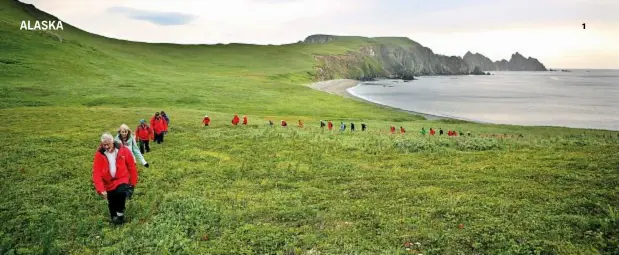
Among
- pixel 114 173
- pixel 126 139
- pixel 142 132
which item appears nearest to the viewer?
pixel 114 173

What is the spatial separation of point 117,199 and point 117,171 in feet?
3.97

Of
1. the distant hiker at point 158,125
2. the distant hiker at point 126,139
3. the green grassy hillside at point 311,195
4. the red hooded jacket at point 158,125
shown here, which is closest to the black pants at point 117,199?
the green grassy hillside at point 311,195

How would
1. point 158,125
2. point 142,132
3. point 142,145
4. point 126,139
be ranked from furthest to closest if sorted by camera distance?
1. point 158,125
2. point 142,145
3. point 142,132
4. point 126,139

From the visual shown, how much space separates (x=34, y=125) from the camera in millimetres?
37875

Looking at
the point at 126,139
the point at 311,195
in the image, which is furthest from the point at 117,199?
the point at 311,195

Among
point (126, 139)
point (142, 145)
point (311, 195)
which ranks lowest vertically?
point (311, 195)

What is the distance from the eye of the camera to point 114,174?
44.9ft

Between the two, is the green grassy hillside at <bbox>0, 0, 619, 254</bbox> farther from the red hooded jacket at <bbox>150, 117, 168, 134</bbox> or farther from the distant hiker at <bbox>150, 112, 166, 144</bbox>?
the red hooded jacket at <bbox>150, 117, 168, 134</bbox>

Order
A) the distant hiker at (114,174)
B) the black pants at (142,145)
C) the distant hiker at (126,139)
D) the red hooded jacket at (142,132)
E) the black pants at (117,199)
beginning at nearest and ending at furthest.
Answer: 1. the distant hiker at (114,174)
2. the black pants at (117,199)
3. the distant hiker at (126,139)
4. the red hooded jacket at (142,132)
5. the black pants at (142,145)

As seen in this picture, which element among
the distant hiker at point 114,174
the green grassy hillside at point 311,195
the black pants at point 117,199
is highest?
the distant hiker at point 114,174

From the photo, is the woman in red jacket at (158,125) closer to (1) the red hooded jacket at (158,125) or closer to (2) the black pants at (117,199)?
(1) the red hooded jacket at (158,125)

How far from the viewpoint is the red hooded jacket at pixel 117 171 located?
43.8 feet

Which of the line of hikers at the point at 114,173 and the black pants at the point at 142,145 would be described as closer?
the line of hikers at the point at 114,173

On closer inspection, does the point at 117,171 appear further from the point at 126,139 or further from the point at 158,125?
the point at 158,125
